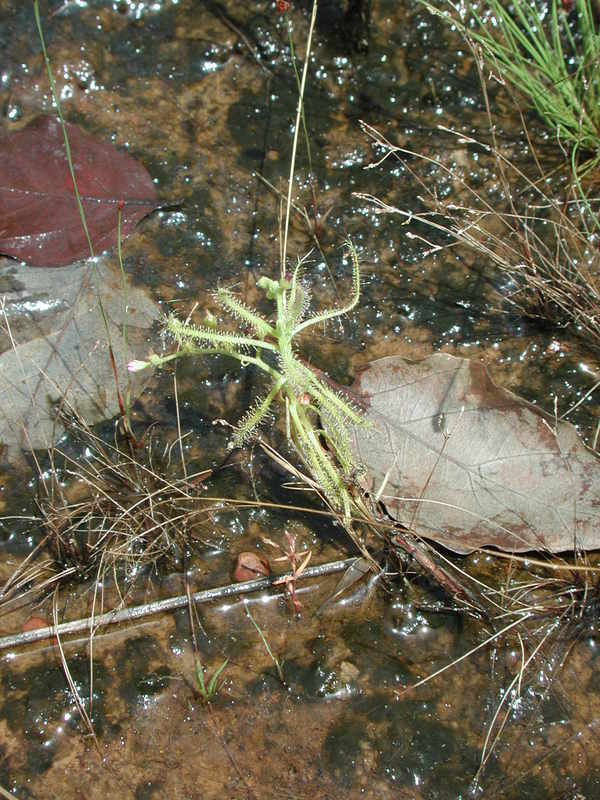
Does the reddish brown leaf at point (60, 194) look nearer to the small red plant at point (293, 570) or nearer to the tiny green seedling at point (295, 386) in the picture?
the tiny green seedling at point (295, 386)

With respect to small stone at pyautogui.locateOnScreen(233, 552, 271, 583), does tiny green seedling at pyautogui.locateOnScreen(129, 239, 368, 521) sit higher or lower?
higher

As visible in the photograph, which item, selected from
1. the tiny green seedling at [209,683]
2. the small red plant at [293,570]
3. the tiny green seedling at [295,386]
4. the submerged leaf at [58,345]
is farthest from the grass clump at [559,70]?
the tiny green seedling at [209,683]

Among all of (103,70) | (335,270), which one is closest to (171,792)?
(335,270)

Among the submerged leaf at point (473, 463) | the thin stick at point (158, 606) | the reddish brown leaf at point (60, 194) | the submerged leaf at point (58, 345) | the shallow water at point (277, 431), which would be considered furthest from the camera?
the reddish brown leaf at point (60, 194)

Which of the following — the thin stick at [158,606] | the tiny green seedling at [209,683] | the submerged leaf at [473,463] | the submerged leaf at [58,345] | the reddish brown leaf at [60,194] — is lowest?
the tiny green seedling at [209,683]

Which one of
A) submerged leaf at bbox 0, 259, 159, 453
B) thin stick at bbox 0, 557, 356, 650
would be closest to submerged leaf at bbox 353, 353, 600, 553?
thin stick at bbox 0, 557, 356, 650

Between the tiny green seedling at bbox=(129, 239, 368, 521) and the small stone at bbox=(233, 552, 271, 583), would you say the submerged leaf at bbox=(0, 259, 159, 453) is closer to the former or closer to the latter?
the tiny green seedling at bbox=(129, 239, 368, 521)
